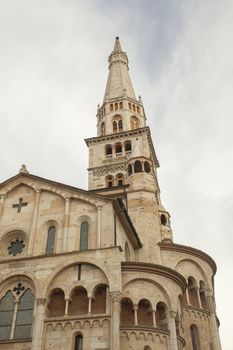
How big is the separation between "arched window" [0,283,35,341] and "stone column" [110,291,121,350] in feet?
14.5

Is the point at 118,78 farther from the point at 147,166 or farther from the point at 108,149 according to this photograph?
the point at 147,166

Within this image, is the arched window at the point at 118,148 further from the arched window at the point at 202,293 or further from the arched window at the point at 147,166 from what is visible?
the arched window at the point at 202,293

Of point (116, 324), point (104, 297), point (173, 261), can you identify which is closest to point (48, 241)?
point (104, 297)

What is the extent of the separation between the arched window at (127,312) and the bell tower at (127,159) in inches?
275

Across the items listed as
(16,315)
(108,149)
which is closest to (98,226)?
(16,315)

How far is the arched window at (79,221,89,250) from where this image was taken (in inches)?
854

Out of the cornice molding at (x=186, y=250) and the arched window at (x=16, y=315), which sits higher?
the cornice molding at (x=186, y=250)

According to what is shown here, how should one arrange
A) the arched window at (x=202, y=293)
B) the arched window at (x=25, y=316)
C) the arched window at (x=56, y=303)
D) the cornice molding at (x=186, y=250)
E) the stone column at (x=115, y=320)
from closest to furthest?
the stone column at (x=115, y=320) → the arched window at (x=25, y=316) → the arched window at (x=56, y=303) → the arched window at (x=202, y=293) → the cornice molding at (x=186, y=250)

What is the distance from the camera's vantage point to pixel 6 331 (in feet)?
64.5

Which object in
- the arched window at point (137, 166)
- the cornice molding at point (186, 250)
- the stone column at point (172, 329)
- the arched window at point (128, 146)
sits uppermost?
the arched window at point (128, 146)

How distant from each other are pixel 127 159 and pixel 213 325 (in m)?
21.6

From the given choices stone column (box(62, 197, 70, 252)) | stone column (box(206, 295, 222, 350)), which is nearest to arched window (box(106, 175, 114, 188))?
stone column (box(206, 295, 222, 350))

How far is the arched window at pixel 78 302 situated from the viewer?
19391 millimetres

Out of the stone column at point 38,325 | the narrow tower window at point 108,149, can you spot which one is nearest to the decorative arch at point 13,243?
the stone column at point 38,325
